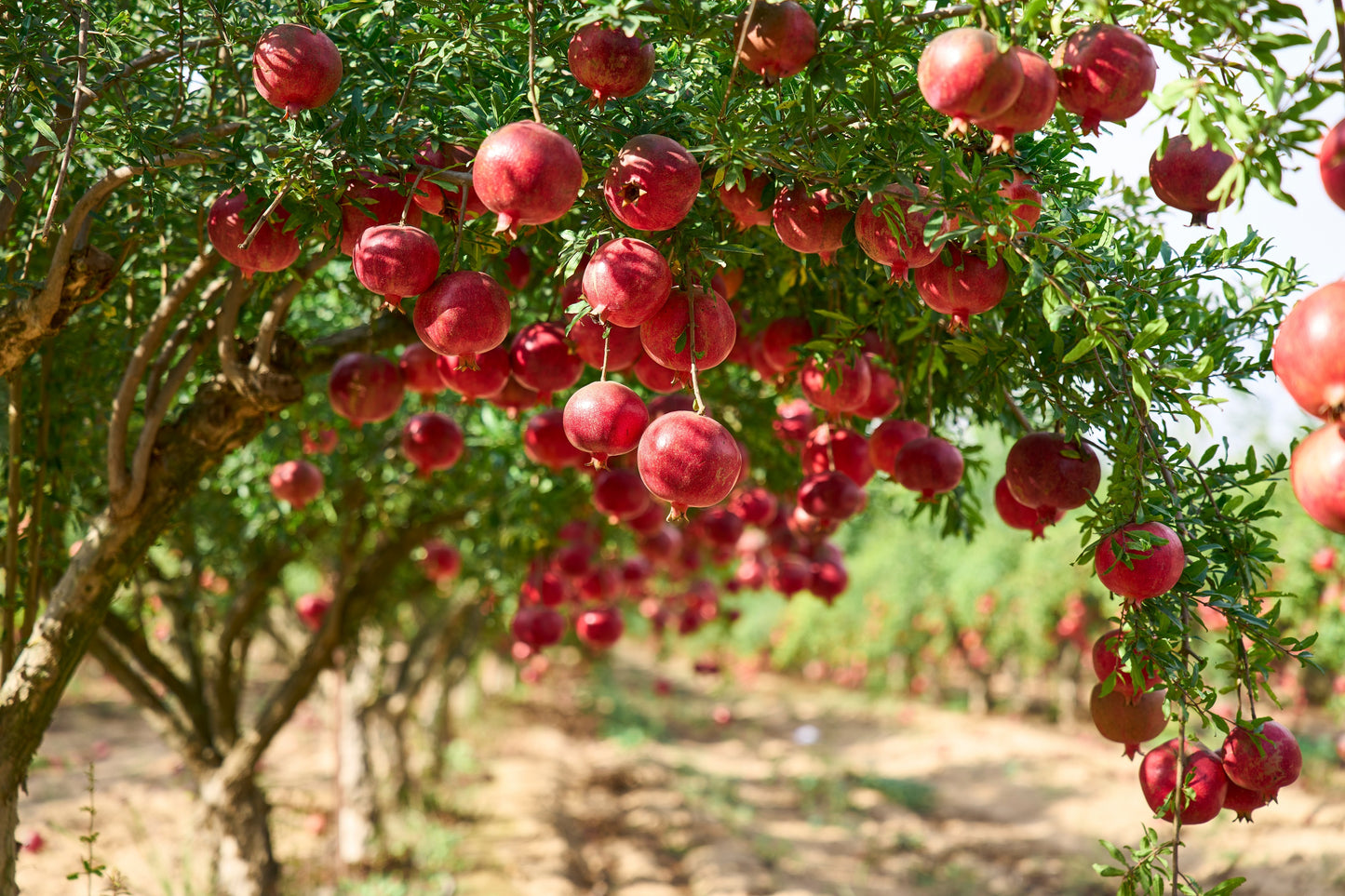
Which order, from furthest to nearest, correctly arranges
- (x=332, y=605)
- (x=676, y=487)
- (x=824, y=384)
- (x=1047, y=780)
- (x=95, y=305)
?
(x=1047, y=780) < (x=332, y=605) < (x=95, y=305) < (x=824, y=384) < (x=676, y=487)

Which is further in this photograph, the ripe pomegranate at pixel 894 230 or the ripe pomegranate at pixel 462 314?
the ripe pomegranate at pixel 462 314

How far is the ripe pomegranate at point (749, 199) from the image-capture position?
5.62 ft

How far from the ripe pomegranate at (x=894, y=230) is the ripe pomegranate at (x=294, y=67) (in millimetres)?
941

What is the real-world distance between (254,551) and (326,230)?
152 inches

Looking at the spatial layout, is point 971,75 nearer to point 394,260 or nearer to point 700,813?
point 394,260

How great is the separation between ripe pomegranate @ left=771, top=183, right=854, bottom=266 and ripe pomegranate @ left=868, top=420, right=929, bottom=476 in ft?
2.73

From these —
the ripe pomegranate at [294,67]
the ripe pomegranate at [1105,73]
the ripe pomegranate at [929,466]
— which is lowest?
the ripe pomegranate at [929,466]

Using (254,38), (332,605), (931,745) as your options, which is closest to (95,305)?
(254,38)

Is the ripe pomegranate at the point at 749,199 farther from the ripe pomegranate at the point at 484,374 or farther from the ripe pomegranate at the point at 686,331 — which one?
the ripe pomegranate at the point at 484,374

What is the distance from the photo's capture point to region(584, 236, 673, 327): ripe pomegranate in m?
1.46

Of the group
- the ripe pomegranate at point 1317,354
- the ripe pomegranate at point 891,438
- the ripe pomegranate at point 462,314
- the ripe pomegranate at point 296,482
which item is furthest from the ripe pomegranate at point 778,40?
the ripe pomegranate at point 296,482

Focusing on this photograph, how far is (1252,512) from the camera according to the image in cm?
177

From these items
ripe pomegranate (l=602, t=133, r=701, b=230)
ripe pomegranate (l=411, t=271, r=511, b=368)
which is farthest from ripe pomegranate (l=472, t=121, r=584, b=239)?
ripe pomegranate (l=411, t=271, r=511, b=368)

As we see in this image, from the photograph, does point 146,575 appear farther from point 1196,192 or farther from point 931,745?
point 931,745
